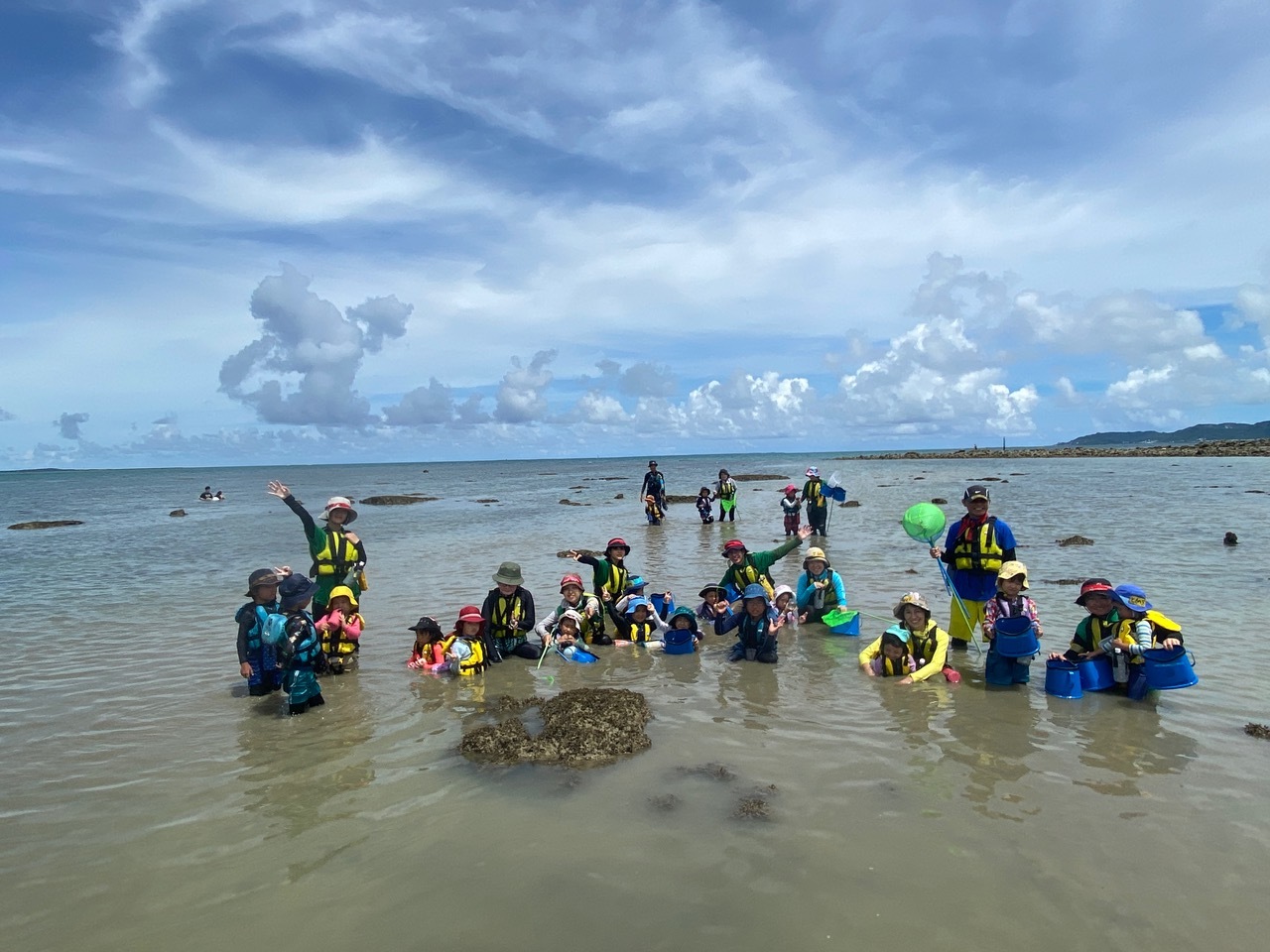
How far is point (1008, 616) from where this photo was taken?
8500mm

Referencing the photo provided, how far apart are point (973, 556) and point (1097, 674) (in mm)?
1944

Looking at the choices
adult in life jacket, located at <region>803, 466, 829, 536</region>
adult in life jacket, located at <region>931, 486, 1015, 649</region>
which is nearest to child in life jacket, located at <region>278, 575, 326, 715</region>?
adult in life jacket, located at <region>931, 486, 1015, 649</region>

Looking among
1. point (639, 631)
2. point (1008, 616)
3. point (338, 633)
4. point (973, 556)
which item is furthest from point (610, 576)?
point (1008, 616)

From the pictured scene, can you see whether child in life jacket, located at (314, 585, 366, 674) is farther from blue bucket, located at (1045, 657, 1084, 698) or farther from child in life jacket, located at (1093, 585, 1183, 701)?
child in life jacket, located at (1093, 585, 1183, 701)

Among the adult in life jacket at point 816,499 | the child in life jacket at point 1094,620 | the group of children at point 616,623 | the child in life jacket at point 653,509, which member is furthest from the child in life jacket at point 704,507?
the child in life jacket at point 1094,620

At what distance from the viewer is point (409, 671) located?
32.1 feet

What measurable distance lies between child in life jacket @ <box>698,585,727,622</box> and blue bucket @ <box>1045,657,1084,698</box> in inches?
169

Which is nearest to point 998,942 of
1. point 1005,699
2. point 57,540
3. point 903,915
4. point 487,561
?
point 903,915

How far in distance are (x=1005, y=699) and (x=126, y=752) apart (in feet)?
29.8

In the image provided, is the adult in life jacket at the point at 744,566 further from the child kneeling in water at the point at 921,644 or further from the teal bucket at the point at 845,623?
the child kneeling in water at the point at 921,644

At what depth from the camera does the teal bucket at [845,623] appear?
11.1 metres

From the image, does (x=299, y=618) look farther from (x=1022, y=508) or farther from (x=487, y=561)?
(x=1022, y=508)

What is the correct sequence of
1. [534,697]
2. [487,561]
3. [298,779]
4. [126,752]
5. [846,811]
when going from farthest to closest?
1. [487,561]
2. [534,697]
3. [126,752]
4. [298,779]
5. [846,811]

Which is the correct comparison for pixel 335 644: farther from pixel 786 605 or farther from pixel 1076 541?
pixel 1076 541
